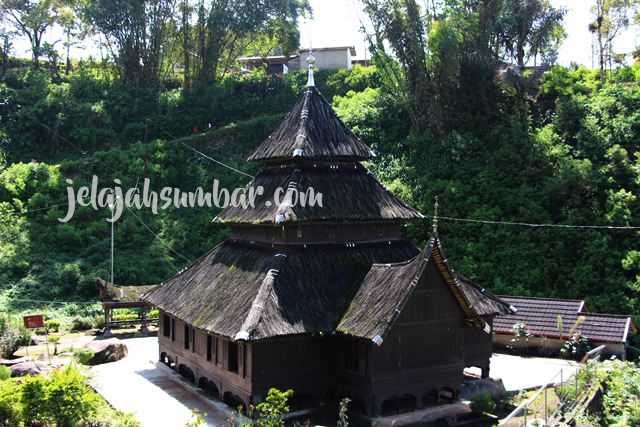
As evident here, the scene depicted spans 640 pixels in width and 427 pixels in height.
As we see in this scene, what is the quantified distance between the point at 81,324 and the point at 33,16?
Result: 3038 centimetres

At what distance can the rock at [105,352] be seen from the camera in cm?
1980

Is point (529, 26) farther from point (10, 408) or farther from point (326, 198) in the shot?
point (10, 408)

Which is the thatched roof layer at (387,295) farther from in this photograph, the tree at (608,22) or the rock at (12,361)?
the tree at (608,22)

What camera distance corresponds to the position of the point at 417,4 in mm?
32781

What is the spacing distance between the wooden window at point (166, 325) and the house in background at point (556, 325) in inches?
434

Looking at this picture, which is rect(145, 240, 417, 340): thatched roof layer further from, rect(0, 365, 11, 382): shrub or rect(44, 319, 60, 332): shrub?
rect(44, 319, 60, 332): shrub

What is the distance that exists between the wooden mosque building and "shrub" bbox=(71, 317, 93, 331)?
9001 millimetres

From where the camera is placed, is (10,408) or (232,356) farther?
(232,356)

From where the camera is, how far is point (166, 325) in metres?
19.1

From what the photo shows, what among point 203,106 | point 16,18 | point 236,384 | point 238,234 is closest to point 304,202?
point 238,234

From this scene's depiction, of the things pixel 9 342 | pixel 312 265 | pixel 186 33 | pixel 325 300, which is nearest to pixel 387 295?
pixel 325 300

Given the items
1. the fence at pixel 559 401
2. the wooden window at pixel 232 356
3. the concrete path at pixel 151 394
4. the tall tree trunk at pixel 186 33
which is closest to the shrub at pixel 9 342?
the concrete path at pixel 151 394

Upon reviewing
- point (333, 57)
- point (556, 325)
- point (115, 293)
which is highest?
point (333, 57)

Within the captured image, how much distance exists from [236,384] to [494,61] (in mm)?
24947
